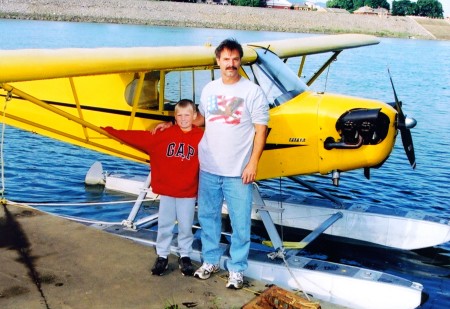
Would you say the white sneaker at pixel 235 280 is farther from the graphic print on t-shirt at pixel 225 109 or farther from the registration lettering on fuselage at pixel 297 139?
the registration lettering on fuselage at pixel 297 139

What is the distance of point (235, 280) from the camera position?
453cm

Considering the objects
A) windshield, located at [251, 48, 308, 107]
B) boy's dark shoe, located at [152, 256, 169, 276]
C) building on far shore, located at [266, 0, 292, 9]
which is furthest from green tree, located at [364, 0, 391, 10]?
boy's dark shoe, located at [152, 256, 169, 276]

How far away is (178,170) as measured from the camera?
468 centimetres

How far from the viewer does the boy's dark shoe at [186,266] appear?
471cm

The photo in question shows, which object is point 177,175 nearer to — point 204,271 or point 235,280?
point 204,271

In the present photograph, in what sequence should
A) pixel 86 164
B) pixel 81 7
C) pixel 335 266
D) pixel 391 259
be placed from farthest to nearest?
pixel 81 7
pixel 86 164
pixel 391 259
pixel 335 266

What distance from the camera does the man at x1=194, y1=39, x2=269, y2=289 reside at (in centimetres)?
424

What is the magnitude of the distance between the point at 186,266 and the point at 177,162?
0.91 metres

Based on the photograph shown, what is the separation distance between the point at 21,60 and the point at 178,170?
1.52m

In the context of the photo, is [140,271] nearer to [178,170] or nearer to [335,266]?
[178,170]

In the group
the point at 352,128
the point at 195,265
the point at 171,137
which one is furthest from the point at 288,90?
the point at 195,265

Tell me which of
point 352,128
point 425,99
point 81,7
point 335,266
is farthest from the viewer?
point 81,7

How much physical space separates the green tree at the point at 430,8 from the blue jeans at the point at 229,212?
408ft

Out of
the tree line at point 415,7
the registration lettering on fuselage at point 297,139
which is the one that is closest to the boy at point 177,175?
the registration lettering on fuselage at point 297,139
